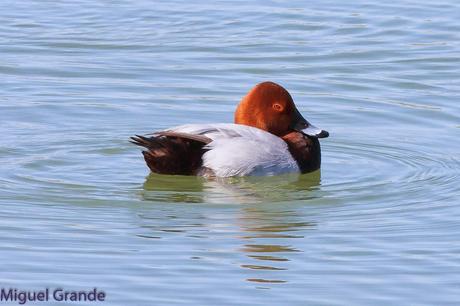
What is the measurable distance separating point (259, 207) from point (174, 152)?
0.95 meters

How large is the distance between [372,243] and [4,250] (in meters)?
2.27

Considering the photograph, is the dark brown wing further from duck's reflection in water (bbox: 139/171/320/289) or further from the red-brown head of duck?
the red-brown head of duck

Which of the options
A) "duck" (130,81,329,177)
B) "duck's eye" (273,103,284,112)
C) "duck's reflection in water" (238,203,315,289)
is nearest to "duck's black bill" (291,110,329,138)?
"duck" (130,81,329,177)

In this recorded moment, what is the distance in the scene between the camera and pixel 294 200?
1013 cm

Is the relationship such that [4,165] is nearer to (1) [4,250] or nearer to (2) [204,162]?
(2) [204,162]

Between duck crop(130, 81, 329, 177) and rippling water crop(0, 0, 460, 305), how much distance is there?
0.12 metres

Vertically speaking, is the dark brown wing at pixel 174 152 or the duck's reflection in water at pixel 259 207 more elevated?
the dark brown wing at pixel 174 152

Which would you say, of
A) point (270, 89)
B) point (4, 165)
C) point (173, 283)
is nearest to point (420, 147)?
point (270, 89)

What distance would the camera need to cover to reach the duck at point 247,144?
10.5 meters

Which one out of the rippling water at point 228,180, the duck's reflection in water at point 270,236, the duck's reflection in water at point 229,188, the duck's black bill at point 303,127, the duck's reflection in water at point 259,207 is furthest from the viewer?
the duck's black bill at point 303,127

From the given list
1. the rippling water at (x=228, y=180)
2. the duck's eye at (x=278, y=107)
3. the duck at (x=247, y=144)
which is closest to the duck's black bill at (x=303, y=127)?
the duck at (x=247, y=144)

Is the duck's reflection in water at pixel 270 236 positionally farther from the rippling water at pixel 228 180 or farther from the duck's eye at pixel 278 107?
the duck's eye at pixel 278 107

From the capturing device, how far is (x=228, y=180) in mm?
10719

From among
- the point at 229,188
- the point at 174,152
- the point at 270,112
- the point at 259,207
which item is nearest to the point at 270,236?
the point at 259,207
